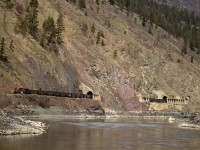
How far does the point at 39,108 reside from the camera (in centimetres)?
9244

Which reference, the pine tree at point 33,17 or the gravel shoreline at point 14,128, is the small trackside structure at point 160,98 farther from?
the gravel shoreline at point 14,128

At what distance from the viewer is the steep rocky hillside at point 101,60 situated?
4139 inches

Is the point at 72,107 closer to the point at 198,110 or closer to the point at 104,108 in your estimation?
the point at 104,108

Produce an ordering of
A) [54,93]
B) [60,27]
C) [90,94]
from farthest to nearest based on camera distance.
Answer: [60,27]
[90,94]
[54,93]

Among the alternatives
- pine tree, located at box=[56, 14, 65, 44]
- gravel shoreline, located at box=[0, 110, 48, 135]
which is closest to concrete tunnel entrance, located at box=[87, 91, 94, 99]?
pine tree, located at box=[56, 14, 65, 44]

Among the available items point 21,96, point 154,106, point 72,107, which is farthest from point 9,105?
point 154,106

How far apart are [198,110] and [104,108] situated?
2052 inches

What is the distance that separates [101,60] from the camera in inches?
5266

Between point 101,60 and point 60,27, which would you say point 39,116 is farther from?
point 101,60

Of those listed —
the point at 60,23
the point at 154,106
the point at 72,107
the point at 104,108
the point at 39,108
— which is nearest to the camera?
the point at 39,108

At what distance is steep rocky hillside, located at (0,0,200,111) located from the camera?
105125 mm

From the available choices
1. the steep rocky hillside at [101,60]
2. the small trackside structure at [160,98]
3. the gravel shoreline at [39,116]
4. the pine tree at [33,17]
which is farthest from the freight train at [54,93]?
the small trackside structure at [160,98]

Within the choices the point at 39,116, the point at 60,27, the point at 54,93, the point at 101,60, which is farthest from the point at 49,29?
the point at 39,116

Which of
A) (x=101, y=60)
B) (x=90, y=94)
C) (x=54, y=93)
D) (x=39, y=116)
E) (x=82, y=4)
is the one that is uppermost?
(x=82, y=4)
